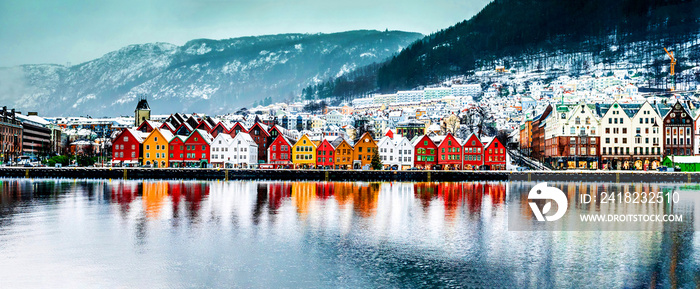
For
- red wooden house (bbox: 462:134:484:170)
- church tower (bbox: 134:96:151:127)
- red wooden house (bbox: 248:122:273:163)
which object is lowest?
red wooden house (bbox: 462:134:484:170)

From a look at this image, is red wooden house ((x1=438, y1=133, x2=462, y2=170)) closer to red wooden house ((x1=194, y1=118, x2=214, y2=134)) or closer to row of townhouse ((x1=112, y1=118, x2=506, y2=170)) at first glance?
row of townhouse ((x1=112, y1=118, x2=506, y2=170))

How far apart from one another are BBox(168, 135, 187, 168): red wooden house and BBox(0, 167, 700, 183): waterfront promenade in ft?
39.0

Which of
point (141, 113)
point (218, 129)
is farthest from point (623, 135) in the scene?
point (141, 113)

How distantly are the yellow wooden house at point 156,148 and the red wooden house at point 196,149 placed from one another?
3.43 metres

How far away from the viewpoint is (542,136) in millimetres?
124000

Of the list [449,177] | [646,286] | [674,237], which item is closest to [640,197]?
[674,237]

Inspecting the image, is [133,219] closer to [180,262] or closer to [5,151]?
[180,262]

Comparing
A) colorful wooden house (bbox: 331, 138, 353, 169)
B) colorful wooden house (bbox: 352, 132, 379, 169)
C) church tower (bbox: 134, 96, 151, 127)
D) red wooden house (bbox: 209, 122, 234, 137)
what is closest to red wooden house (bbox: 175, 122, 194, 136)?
red wooden house (bbox: 209, 122, 234, 137)

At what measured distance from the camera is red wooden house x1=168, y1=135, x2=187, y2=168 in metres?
108

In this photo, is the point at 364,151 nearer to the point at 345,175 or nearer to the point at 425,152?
the point at 425,152

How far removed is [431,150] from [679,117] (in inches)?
1535

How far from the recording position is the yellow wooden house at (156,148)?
108 meters

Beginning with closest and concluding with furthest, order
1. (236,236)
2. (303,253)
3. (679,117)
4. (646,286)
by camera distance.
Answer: (646,286) < (303,253) < (236,236) < (679,117)

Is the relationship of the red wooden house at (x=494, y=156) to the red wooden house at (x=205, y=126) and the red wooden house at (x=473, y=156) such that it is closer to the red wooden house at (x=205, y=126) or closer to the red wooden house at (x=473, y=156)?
the red wooden house at (x=473, y=156)
